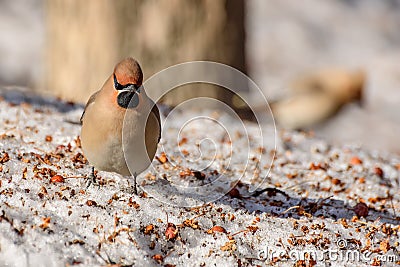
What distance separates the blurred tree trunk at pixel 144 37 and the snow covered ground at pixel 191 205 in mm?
1473

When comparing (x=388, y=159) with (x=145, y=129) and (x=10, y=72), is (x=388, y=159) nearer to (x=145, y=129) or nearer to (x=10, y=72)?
(x=145, y=129)

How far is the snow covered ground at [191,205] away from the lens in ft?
8.83

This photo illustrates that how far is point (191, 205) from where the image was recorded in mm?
3188

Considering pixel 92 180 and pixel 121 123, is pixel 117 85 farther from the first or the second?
pixel 92 180

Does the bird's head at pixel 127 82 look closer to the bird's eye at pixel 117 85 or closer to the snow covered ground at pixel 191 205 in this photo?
the bird's eye at pixel 117 85

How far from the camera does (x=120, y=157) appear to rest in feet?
9.37

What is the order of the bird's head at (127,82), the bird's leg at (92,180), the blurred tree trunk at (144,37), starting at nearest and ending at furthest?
the bird's head at (127,82) → the bird's leg at (92,180) → the blurred tree trunk at (144,37)

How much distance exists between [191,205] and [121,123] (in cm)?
62

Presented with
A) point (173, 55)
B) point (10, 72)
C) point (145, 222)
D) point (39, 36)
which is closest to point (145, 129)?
point (145, 222)

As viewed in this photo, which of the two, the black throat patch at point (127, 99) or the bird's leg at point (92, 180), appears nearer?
→ the black throat patch at point (127, 99)

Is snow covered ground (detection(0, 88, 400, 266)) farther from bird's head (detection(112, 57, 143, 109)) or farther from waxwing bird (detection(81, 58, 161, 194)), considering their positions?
bird's head (detection(112, 57, 143, 109))

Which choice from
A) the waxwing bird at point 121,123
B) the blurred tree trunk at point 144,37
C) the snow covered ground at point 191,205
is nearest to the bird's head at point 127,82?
the waxwing bird at point 121,123

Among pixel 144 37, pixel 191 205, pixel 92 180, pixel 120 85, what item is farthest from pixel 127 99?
pixel 144 37

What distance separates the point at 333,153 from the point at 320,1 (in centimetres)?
849
